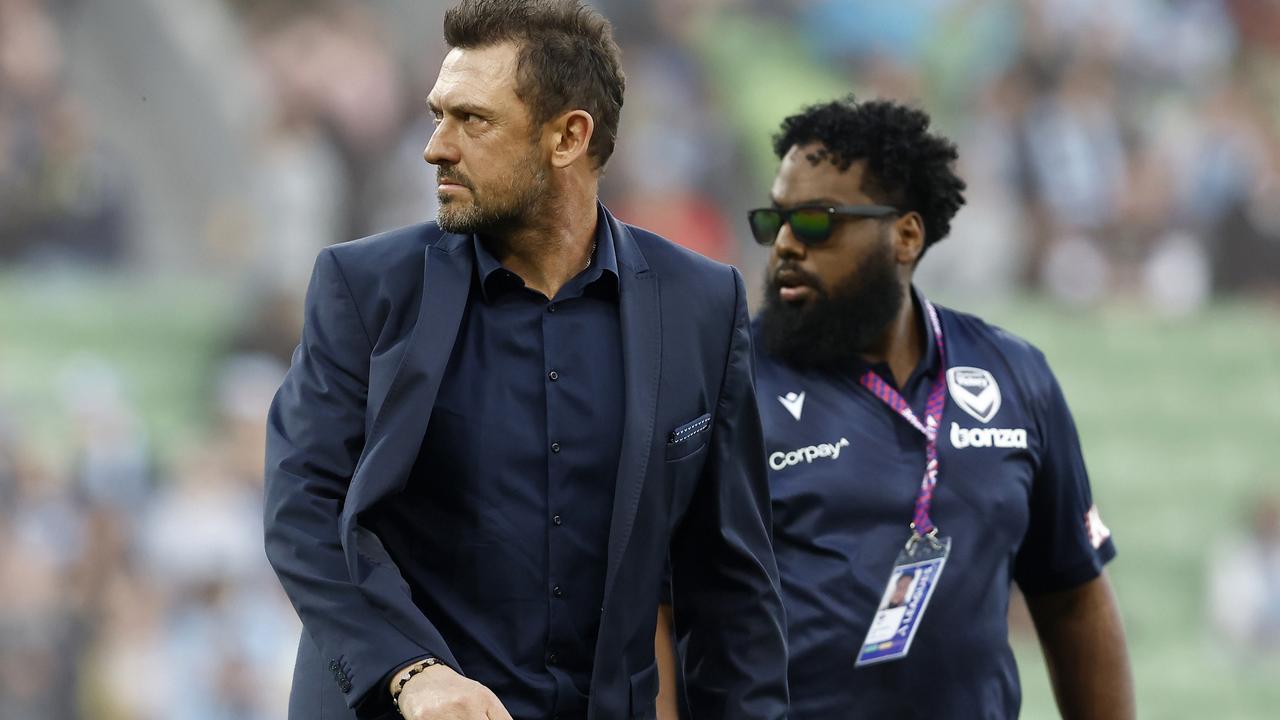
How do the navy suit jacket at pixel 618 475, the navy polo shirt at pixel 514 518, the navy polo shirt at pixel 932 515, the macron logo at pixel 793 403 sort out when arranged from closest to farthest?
the navy suit jacket at pixel 618 475 < the navy polo shirt at pixel 514 518 < the navy polo shirt at pixel 932 515 < the macron logo at pixel 793 403

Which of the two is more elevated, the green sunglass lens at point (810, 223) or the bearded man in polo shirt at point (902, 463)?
the green sunglass lens at point (810, 223)

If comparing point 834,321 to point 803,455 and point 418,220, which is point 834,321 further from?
point 418,220

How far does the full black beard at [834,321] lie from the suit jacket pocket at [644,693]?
1.17m

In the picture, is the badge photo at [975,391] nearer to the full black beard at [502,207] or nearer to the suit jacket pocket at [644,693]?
the suit jacket pocket at [644,693]

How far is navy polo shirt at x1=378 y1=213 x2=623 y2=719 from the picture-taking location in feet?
7.94

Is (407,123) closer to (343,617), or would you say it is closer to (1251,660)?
(1251,660)

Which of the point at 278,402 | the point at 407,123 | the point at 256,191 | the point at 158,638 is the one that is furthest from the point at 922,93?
the point at 278,402

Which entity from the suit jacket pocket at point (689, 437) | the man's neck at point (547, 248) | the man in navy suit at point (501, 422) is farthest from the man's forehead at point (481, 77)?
the suit jacket pocket at point (689, 437)

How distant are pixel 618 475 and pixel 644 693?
34cm

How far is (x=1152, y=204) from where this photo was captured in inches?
476

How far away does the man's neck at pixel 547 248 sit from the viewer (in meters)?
2.54

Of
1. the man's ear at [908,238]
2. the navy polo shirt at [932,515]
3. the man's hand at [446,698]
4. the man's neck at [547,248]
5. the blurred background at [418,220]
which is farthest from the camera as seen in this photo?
the blurred background at [418,220]

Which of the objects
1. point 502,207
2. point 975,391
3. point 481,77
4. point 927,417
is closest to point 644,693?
point 502,207

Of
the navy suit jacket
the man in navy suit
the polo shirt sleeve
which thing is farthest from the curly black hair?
the man in navy suit
